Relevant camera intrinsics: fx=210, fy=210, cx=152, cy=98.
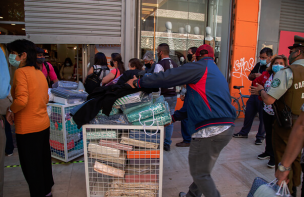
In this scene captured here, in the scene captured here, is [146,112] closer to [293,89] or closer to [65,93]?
[293,89]

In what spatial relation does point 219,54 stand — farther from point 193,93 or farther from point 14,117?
point 14,117

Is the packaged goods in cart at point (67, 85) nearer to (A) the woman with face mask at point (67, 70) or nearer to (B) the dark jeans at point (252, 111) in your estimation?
(A) the woman with face mask at point (67, 70)

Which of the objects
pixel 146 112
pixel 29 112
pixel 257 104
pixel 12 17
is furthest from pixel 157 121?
pixel 12 17

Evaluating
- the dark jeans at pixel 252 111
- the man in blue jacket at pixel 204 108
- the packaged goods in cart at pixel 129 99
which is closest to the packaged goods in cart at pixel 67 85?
the packaged goods in cart at pixel 129 99

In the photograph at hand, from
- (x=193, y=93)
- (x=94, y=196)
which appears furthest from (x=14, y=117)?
(x=193, y=93)

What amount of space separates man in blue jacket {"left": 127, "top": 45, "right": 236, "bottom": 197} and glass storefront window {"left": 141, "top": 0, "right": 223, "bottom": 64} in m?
4.79

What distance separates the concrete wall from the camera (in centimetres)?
731

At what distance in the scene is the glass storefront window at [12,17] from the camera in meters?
5.62

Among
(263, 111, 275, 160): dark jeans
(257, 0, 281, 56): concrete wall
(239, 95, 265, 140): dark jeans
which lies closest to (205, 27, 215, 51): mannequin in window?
(257, 0, 281, 56): concrete wall

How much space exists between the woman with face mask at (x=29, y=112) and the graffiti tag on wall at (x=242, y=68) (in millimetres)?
6275

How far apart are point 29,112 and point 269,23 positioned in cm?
797

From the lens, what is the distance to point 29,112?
241 cm

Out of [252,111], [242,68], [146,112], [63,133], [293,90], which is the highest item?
[242,68]

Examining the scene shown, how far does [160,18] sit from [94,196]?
625 centimetres
